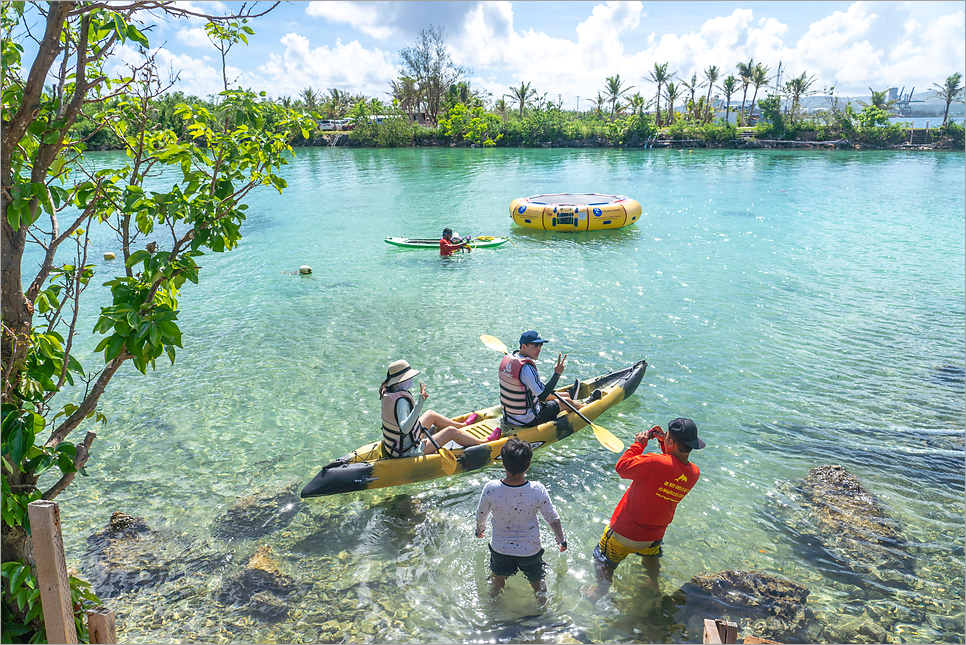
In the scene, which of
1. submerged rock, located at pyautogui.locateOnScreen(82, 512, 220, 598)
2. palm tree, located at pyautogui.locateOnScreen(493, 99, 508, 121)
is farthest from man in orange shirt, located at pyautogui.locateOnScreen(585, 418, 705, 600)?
palm tree, located at pyautogui.locateOnScreen(493, 99, 508, 121)

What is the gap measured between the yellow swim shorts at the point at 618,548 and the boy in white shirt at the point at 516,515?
58cm

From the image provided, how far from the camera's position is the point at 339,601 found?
5414mm

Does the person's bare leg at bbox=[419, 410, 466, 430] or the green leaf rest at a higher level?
the green leaf

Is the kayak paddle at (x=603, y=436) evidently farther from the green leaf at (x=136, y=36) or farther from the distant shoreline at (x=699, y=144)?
the distant shoreline at (x=699, y=144)

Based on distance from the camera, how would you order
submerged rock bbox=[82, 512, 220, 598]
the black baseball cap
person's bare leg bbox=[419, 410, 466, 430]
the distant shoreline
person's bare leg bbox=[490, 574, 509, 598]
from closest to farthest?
1. the black baseball cap
2. person's bare leg bbox=[490, 574, 509, 598]
3. submerged rock bbox=[82, 512, 220, 598]
4. person's bare leg bbox=[419, 410, 466, 430]
5. the distant shoreline

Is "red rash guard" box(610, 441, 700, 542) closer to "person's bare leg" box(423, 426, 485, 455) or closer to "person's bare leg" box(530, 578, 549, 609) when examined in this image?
"person's bare leg" box(530, 578, 549, 609)

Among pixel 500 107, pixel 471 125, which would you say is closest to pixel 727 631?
pixel 471 125

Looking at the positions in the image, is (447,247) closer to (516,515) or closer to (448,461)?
(448,461)

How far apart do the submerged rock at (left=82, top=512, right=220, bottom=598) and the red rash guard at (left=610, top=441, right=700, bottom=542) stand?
4.09m

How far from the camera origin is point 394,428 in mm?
6480

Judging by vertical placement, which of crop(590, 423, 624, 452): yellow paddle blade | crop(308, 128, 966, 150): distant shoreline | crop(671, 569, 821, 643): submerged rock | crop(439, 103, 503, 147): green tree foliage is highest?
crop(439, 103, 503, 147): green tree foliage

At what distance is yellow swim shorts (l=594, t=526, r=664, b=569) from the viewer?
200 inches

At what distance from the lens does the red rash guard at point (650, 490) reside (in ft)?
15.3

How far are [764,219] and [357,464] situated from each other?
21.8 metres
